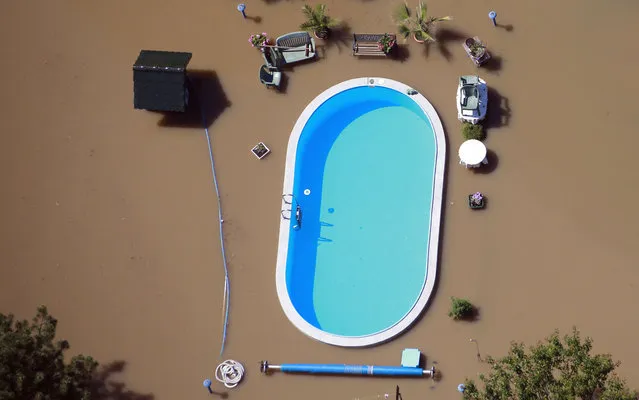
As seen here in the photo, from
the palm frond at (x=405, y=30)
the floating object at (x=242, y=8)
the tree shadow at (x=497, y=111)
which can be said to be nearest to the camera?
the tree shadow at (x=497, y=111)

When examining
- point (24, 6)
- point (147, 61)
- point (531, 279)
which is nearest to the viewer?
point (531, 279)

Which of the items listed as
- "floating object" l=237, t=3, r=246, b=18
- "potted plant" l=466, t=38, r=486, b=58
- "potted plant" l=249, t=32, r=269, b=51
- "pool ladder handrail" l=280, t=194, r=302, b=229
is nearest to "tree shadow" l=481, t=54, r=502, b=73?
"potted plant" l=466, t=38, r=486, b=58

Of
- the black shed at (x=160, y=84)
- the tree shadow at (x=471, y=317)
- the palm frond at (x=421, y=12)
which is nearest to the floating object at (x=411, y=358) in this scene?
the tree shadow at (x=471, y=317)

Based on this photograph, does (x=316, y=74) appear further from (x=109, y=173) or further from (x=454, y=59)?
(x=109, y=173)

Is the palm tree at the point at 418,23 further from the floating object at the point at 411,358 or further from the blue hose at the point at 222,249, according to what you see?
the floating object at the point at 411,358

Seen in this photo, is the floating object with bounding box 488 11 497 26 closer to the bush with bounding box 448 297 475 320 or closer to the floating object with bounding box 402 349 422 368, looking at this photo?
the bush with bounding box 448 297 475 320

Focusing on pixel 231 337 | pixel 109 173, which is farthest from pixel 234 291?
pixel 109 173
